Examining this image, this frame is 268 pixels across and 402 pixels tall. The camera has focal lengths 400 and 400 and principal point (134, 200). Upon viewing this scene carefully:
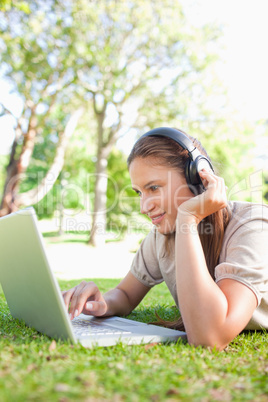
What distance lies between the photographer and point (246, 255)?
7.32 ft

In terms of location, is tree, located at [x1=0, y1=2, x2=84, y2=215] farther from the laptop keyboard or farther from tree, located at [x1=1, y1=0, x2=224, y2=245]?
the laptop keyboard

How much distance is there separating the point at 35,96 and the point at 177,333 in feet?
46.2

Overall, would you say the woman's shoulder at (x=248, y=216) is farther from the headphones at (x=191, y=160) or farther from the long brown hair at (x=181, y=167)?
the headphones at (x=191, y=160)

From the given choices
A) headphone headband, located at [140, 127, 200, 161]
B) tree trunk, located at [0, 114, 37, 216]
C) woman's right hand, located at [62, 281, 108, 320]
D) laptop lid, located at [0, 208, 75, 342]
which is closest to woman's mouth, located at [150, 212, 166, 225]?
headphone headband, located at [140, 127, 200, 161]

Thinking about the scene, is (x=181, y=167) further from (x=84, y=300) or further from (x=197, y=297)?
(x=84, y=300)

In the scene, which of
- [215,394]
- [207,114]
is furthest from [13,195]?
[215,394]

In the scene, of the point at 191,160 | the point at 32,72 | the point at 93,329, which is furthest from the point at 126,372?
the point at 32,72

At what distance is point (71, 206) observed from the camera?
30719 millimetres

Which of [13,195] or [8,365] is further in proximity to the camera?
[13,195]

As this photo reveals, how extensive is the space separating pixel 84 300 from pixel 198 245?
30.8 inches

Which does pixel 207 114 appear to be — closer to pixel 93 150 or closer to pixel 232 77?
pixel 232 77

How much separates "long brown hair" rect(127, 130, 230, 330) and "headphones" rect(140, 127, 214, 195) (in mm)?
54

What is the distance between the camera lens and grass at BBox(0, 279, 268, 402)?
52.0 inches

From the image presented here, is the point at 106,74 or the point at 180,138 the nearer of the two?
the point at 180,138
